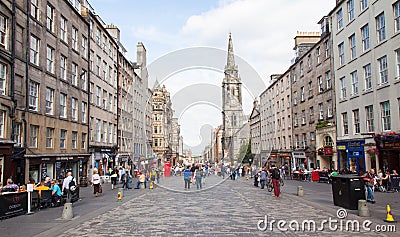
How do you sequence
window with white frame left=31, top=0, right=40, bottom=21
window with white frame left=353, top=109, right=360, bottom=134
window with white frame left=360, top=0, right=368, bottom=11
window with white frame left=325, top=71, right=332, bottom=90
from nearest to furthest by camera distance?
window with white frame left=31, top=0, right=40, bottom=21, window with white frame left=360, top=0, right=368, bottom=11, window with white frame left=353, top=109, right=360, bottom=134, window with white frame left=325, top=71, right=332, bottom=90

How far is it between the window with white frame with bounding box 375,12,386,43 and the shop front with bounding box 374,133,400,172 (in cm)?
708

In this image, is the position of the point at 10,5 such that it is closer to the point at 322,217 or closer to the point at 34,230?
the point at 34,230

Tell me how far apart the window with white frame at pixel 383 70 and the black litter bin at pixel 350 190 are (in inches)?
503

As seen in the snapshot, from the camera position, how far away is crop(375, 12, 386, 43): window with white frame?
24.3 metres

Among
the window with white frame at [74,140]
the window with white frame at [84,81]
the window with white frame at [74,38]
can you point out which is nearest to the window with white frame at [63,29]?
the window with white frame at [74,38]

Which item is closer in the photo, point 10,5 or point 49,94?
point 10,5

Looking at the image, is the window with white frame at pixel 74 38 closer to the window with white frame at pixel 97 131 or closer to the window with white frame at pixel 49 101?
the window with white frame at pixel 49 101

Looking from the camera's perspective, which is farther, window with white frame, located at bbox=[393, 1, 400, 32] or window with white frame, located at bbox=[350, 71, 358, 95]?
window with white frame, located at bbox=[350, 71, 358, 95]

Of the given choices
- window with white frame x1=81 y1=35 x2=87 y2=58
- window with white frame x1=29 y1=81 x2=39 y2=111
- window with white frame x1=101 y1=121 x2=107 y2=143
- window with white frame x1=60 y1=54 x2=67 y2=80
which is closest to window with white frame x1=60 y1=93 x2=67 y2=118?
window with white frame x1=60 y1=54 x2=67 y2=80

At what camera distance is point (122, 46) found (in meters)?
49.8

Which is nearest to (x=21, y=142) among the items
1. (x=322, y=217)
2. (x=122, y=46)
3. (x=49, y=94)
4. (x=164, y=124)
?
(x=49, y=94)

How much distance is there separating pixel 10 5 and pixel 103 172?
839 inches

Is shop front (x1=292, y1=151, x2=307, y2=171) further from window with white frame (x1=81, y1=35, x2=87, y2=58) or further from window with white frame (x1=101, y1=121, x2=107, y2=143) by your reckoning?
window with white frame (x1=81, y1=35, x2=87, y2=58)

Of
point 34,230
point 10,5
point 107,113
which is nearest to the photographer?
point 34,230
